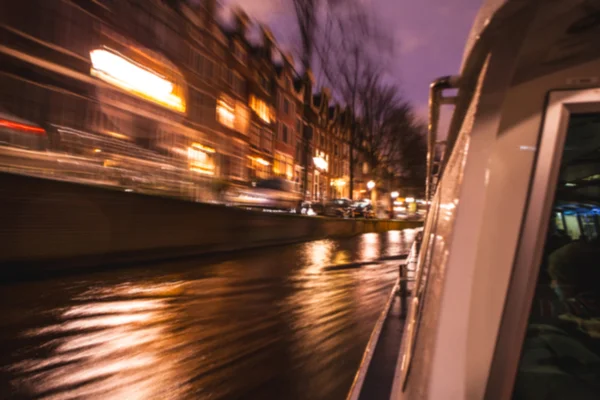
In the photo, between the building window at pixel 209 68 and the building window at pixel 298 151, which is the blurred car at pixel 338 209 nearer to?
the building window at pixel 209 68

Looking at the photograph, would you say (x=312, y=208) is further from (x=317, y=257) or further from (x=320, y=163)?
(x=320, y=163)

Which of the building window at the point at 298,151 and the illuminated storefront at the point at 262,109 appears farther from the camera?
the building window at the point at 298,151

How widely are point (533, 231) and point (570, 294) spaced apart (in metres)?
0.50

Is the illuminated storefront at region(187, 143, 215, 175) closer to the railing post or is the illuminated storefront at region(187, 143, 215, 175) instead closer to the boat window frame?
the railing post

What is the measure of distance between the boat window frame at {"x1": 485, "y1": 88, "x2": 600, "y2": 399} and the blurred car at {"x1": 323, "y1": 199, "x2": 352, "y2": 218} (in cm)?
3006

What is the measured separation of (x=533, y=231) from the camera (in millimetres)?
1204

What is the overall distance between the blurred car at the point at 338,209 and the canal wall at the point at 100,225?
18.0m

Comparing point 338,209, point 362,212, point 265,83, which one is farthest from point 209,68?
point 362,212

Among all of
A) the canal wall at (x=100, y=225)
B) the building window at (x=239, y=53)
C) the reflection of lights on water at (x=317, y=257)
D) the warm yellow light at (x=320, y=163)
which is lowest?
the reflection of lights on water at (x=317, y=257)

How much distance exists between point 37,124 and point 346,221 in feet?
53.2

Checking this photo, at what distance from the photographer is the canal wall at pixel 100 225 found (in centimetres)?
762

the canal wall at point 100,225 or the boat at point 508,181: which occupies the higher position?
the boat at point 508,181

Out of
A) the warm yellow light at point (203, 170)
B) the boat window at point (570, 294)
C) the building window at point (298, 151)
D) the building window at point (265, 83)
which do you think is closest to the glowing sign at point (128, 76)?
the warm yellow light at point (203, 170)

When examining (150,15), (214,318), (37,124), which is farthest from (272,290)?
(150,15)
